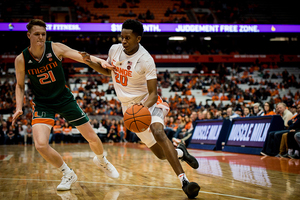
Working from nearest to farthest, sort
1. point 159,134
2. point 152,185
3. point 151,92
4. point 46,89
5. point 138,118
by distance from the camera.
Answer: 1. point 138,118
2. point 159,134
3. point 151,92
4. point 46,89
5. point 152,185

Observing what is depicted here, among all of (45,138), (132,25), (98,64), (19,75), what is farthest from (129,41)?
(45,138)

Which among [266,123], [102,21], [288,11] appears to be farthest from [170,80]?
[266,123]

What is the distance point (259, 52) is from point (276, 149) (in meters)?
27.8

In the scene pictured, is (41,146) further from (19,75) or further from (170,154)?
(170,154)

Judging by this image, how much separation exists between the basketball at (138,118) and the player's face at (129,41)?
80cm

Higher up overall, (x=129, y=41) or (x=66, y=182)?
(x=129, y=41)

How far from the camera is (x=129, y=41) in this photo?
149 inches

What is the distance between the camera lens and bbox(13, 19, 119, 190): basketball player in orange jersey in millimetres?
3947

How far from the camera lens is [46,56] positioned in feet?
13.4

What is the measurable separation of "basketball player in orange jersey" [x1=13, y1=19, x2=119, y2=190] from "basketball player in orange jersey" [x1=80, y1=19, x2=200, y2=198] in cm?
22

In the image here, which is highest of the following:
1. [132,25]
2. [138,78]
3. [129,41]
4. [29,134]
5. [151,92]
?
[132,25]

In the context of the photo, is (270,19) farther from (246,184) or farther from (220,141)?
(246,184)

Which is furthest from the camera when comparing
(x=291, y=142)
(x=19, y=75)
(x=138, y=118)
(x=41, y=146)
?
(x=291, y=142)

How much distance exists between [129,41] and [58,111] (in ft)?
4.54
